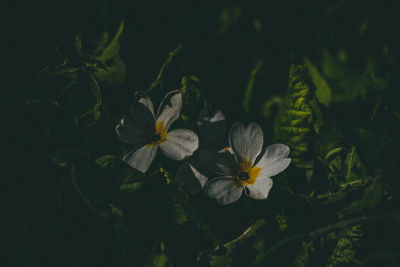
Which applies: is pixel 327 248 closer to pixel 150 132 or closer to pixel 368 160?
pixel 368 160

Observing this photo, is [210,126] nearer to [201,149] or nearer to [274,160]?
[201,149]

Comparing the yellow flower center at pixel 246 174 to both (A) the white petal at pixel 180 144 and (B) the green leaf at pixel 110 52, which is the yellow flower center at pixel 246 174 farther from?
(B) the green leaf at pixel 110 52

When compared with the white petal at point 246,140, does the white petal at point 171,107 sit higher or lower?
higher

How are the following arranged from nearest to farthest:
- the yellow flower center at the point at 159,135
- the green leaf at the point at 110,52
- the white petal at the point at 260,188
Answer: the white petal at the point at 260,188, the yellow flower center at the point at 159,135, the green leaf at the point at 110,52

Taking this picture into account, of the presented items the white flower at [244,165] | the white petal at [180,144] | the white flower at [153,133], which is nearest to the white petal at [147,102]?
the white flower at [153,133]

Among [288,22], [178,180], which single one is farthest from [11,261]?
[288,22]

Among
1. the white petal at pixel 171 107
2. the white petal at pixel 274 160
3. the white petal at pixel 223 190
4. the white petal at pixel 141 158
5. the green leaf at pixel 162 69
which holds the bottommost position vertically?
the white petal at pixel 223 190

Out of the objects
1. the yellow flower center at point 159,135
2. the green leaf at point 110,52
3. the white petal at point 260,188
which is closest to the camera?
the white petal at point 260,188

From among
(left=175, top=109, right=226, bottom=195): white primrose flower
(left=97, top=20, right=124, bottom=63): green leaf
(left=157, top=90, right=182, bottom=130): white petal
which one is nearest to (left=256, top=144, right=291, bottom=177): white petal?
(left=175, top=109, right=226, bottom=195): white primrose flower
